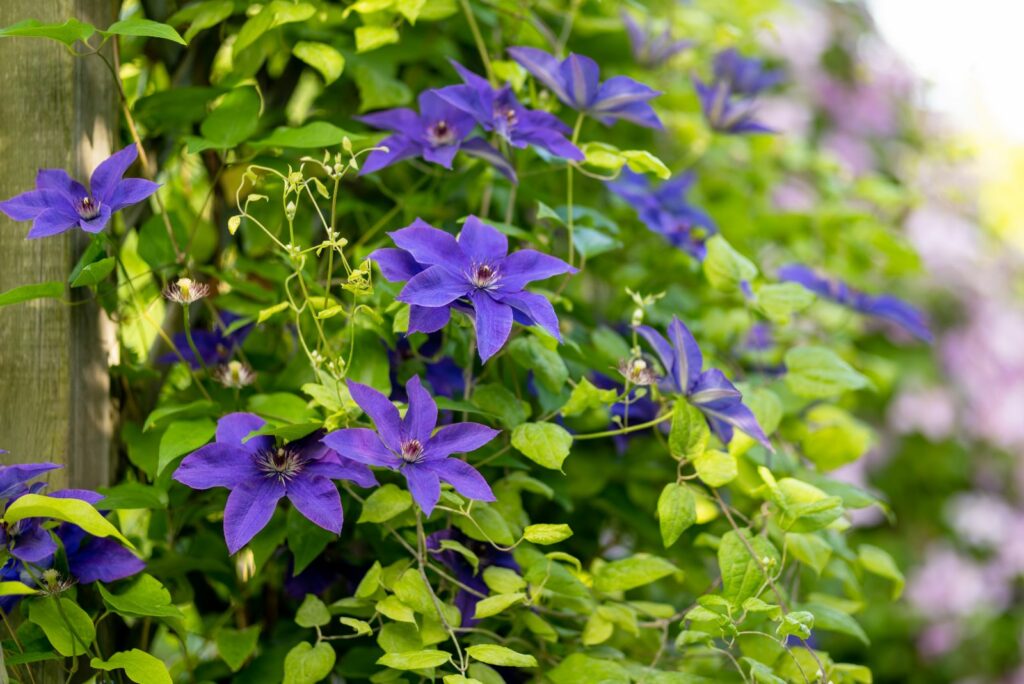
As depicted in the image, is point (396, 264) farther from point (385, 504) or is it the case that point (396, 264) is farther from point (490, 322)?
point (385, 504)

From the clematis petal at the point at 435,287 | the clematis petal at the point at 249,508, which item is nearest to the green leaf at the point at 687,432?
the clematis petal at the point at 435,287

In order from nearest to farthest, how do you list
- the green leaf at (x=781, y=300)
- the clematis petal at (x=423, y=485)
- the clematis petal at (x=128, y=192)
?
the clematis petal at (x=423, y=485) → the clematis petal at (x=128, y=192) → the green leaf at (x=781, y=300)

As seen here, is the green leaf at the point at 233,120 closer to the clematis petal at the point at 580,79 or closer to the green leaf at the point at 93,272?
the green leaf at the point at 93,272

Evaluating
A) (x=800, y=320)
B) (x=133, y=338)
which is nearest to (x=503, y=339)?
(x=133, y=338)

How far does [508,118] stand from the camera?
0.90m

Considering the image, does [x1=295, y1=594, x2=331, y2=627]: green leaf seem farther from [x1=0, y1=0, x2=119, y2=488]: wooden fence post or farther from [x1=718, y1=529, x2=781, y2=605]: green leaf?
[x1=718, y1=529, x2=781, y2=605]: green leaf

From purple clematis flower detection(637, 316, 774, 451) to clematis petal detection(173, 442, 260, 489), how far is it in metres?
0.35

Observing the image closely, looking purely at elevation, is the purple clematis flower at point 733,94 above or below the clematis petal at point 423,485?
above

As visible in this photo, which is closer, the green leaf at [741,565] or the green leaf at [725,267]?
the green leaf at [741,565]

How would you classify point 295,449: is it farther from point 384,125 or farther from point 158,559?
point 384,125

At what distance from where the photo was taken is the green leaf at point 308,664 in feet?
2.59

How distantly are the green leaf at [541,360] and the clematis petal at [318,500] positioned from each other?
217mm

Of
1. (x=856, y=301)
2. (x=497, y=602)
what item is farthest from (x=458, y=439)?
(x=856, y=301)

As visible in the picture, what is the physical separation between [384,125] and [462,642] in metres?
0.50
